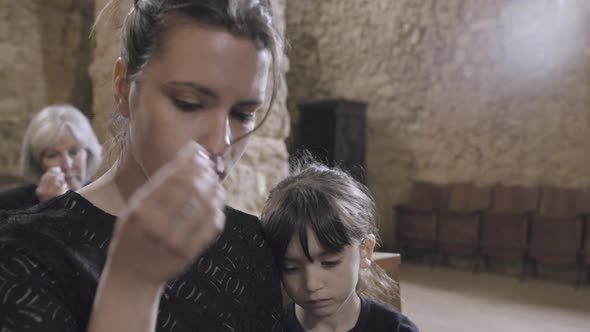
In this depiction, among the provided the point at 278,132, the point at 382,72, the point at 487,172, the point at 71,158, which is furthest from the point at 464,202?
the point at 71,158

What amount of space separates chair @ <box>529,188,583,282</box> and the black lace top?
4544mm

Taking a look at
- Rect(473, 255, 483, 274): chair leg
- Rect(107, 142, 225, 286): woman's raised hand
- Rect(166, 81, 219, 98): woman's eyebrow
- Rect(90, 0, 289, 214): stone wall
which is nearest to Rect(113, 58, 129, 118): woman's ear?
Rect(166, 81, 219, 98): woman's eyebrow

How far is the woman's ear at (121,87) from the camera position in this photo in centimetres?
75

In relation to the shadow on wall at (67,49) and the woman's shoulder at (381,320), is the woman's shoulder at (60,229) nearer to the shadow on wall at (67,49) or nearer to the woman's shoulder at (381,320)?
the woman's shoulder at (381,320)

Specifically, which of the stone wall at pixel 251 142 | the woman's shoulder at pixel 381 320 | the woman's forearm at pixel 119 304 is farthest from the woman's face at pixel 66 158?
the woman's forearm at pixel 119 304

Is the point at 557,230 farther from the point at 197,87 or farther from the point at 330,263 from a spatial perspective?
the point at 197,87

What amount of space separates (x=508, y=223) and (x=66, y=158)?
4449 mm

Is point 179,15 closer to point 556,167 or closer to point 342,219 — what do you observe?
point 342,219

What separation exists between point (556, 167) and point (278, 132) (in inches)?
133

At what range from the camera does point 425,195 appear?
5.98 meters

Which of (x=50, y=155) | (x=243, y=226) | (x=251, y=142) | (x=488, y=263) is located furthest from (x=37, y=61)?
(x=488, y=263)

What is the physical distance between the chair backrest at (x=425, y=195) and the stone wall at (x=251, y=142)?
3.00m

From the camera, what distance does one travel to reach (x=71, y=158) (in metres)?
2.23

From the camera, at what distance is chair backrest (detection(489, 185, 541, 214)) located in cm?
514
